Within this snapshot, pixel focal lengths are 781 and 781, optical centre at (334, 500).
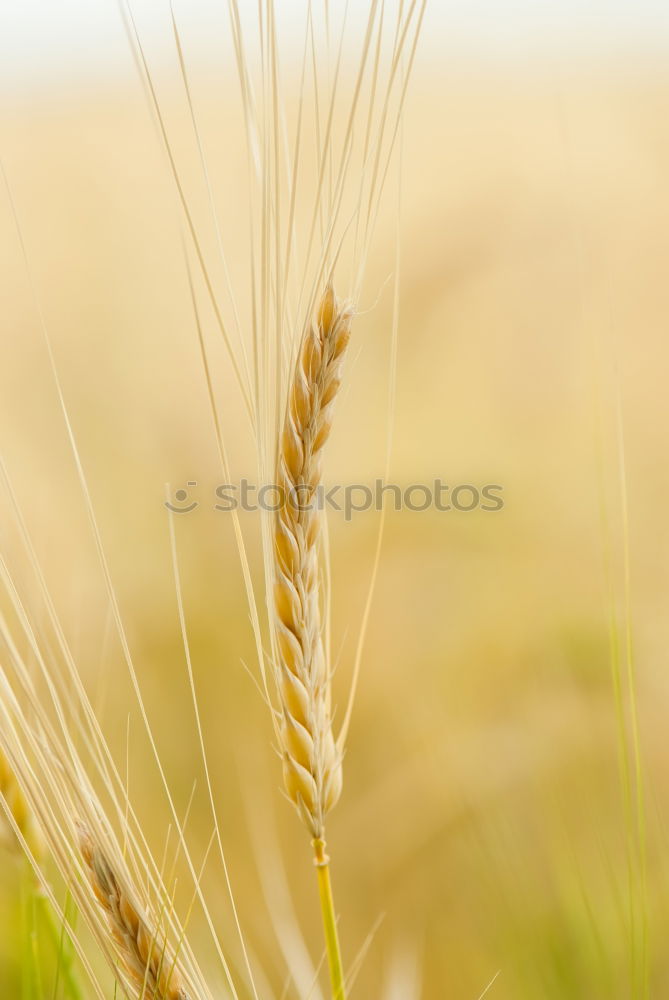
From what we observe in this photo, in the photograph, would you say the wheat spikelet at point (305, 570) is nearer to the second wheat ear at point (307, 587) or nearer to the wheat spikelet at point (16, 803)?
the second wheat ear at point (307, 587)

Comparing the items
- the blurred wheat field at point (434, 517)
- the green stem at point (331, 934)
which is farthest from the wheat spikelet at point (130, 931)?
the blurred wheat field at point (434, 517)

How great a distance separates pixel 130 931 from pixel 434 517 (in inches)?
19.6

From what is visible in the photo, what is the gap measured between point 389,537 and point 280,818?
Answer: 24 cm

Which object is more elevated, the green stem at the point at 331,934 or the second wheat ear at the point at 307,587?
the second wheat ear at the point at 307,587

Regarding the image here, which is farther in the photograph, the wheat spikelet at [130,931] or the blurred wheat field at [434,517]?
the blurred wheat field at [434,517]

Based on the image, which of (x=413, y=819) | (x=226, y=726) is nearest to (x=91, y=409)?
(x=226, y=726)

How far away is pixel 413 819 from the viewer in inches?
Answer: 21.2

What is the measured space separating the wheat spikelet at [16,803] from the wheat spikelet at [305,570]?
102mm

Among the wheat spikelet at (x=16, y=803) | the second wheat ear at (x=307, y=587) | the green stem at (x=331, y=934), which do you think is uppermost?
the second wheat ear at (x=307, y=587)

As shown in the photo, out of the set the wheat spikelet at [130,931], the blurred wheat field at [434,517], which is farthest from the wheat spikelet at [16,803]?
the blurred wheat field at [434,517]

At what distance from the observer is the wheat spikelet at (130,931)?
Result: 9.1 inches

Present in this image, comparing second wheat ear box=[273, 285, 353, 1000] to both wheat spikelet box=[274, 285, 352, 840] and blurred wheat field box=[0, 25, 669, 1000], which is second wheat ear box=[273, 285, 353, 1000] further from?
blurred wheat field box=[0, 25, 669, 1000]

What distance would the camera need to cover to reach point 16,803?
281mm

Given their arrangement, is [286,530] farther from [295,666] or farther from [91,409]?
[91,409]
